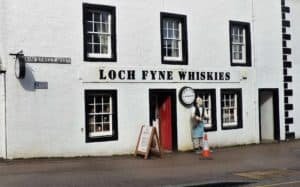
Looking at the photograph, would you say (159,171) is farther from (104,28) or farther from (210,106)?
(210,106)

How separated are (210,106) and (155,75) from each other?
3188 millimetres

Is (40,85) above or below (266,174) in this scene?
above

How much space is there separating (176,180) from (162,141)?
7074mm

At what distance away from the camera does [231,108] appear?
75.9 feet

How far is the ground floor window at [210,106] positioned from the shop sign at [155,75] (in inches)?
20.3

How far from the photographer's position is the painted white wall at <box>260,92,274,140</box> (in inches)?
982

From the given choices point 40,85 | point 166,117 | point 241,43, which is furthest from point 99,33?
point 241,43

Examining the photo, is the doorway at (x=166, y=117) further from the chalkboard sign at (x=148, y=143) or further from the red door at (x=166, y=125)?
the chalkboard sign at (x=148, y=143)

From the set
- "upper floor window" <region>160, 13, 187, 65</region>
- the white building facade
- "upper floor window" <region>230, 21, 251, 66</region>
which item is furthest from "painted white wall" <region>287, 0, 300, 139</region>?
"upper floor window" <region>160, 13, 187, 65</region>

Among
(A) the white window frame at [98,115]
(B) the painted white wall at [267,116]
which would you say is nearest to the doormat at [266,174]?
(A) the white window frame at [98,115]

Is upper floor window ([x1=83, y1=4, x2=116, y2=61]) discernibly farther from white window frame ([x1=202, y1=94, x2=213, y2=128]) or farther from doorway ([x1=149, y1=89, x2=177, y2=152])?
white window frame ([x1=202, y1=94, x2=213, y2=128])

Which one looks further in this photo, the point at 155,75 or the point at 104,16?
the point at 155,75

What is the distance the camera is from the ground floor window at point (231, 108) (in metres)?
22.7

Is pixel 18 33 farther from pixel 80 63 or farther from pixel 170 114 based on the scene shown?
A: pixel 170 114
